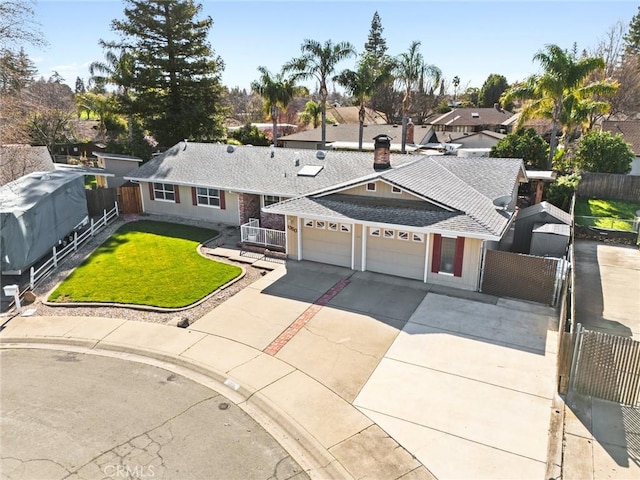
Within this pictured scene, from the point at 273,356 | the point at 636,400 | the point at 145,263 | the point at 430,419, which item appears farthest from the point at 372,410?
the point at 145,263

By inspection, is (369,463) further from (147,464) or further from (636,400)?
(636,400)

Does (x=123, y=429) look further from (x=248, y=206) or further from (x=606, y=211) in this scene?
(x=606, y=211)

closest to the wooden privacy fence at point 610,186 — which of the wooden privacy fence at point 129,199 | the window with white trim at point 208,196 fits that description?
the window with white trim at point 208,196

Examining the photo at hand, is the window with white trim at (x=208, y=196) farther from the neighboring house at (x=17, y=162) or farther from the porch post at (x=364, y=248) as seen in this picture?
the neighboring house at (x=17, y=162)

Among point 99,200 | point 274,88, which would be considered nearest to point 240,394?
point 99,200

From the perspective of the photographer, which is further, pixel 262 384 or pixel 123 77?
pixel 123 77

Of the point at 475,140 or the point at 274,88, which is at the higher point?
the point at 274,88

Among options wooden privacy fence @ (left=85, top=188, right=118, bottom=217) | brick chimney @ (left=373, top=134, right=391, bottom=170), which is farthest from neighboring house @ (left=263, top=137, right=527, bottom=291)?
wooden privacy fence @ (left=85, top=188, right=118, bottom=217)
